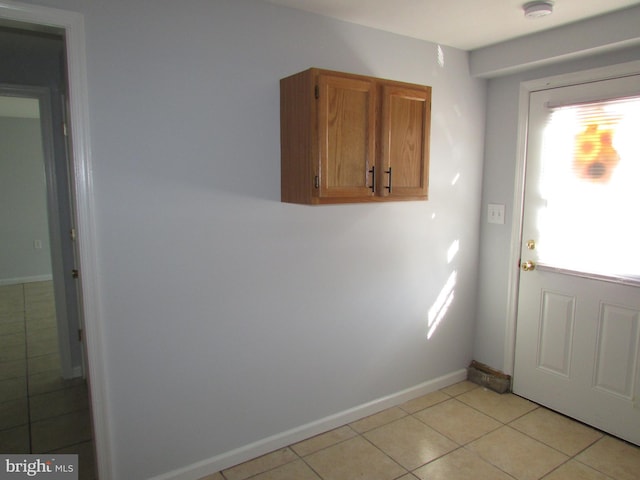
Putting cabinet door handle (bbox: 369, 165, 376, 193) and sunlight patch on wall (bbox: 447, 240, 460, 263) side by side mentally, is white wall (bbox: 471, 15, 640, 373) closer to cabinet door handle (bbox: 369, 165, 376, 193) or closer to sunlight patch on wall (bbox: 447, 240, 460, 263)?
sunlight patch on wall (bbox: 447, 240, 460, 263)

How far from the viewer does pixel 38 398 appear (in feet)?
9.76

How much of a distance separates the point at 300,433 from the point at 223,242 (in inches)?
47.5

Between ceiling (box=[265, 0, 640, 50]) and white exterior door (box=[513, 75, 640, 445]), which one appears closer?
ceiling (box=[265, 0, 640, 50])

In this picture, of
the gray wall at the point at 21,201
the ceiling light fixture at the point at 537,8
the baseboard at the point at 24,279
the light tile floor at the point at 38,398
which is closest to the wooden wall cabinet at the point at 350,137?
the ceiling light fixture at the point at 537,8

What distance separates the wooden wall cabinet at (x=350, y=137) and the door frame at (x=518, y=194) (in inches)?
36.0

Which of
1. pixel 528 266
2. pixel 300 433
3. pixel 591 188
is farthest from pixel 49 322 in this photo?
pixel 591 188

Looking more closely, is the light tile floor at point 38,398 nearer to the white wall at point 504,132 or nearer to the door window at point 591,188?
the white wall at point 504,132

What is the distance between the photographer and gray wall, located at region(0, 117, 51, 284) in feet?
19.5

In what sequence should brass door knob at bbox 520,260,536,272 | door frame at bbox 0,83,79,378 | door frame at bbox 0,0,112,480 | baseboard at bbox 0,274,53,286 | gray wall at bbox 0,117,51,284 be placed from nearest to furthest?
1. door frame at bbox 0,0,112,480
2. brass door knob at bbox 520,260,536,272
3. door frame at bbox 0,83,79,378
4. gray wall at bbox 0,117,51,284
5. baseboard at bbox 0,274,53,286

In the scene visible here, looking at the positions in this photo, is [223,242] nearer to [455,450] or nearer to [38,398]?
[455,450]

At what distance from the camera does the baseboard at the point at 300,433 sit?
215cm

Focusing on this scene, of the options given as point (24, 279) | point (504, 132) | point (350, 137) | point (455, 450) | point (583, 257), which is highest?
point (504, 132)

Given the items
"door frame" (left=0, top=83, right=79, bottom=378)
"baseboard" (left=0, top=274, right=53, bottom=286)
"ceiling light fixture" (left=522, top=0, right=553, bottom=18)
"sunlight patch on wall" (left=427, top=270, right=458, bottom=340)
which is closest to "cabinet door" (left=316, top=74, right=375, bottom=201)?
"ceiling light fixture" (left=522, top=0, right=553, bottom=18)

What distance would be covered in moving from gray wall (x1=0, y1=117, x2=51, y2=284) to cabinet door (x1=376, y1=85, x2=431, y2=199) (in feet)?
18.0
